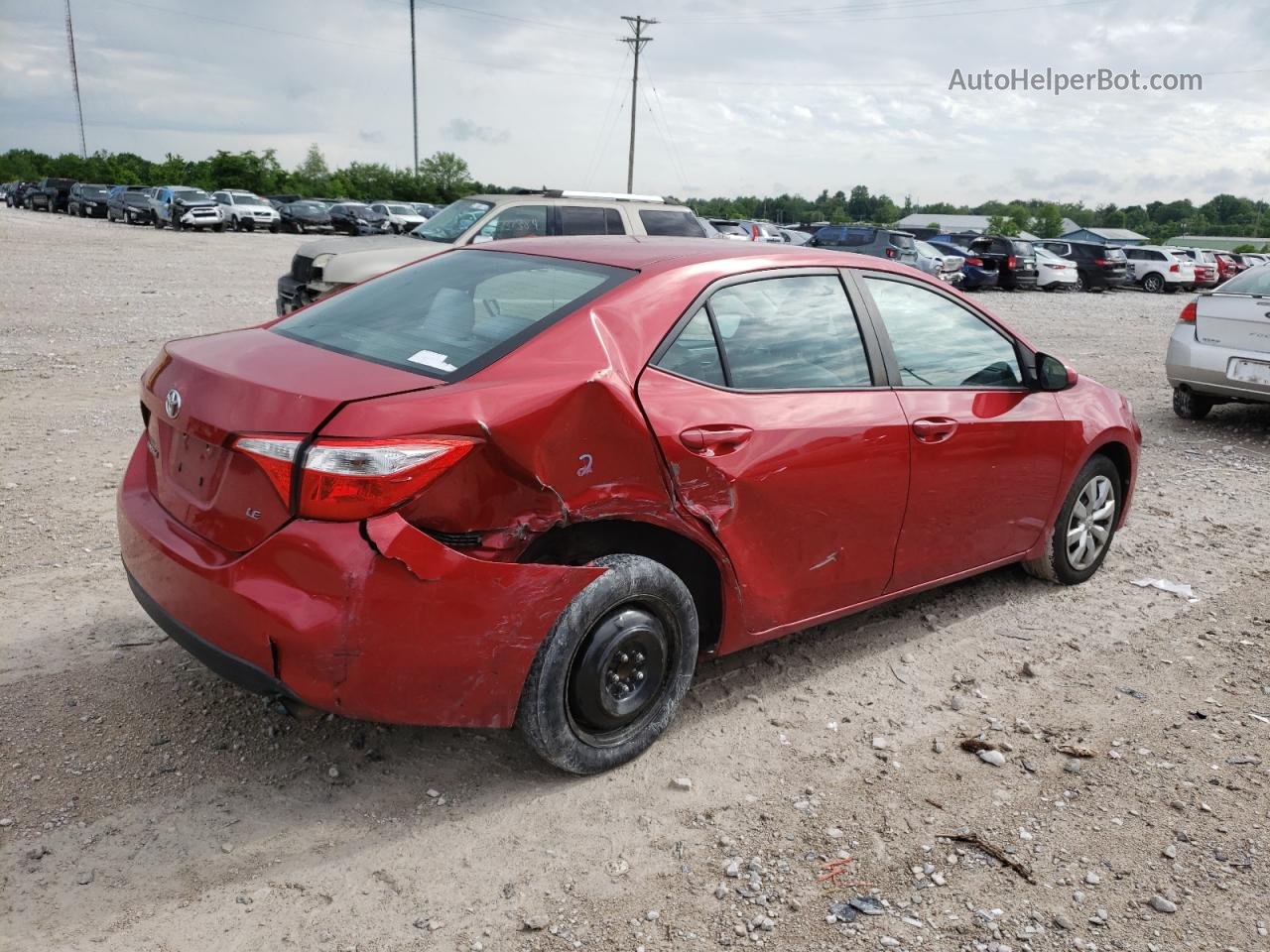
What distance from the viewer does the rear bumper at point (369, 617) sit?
8.75 ft

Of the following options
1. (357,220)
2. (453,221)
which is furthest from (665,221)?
(357,220)

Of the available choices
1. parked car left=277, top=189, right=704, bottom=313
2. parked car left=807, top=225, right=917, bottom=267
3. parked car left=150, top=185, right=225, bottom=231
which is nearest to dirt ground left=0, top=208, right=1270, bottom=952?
parked car left=277, top=189, right=704, bottom=313

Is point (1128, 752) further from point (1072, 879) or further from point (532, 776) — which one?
point (532, 776)

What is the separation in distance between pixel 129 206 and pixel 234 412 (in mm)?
48038

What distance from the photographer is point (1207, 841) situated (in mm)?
3086

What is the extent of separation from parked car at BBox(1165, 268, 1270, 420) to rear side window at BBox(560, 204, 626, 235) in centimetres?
568

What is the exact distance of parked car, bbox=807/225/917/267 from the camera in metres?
27.0

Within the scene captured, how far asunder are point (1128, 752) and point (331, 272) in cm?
873

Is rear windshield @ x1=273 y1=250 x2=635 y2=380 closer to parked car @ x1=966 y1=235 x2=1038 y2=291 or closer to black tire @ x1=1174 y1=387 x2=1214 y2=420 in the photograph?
black tire @ x1=1174 y1=387 x2=1214 y2=420

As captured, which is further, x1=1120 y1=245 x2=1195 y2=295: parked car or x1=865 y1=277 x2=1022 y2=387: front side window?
x1=1120 y1=245 x2=1195 y2=295: parked car

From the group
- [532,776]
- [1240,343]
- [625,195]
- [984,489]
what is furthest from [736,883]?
[625,195]

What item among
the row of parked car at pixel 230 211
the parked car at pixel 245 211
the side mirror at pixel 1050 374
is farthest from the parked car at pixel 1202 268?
the side mirror at pixel 1050 374

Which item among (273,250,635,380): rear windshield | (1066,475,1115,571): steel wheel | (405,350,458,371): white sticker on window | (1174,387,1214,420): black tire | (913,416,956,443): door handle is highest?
(273,250,635,380): rear windshield

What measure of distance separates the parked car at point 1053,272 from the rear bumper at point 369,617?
1214 inches
